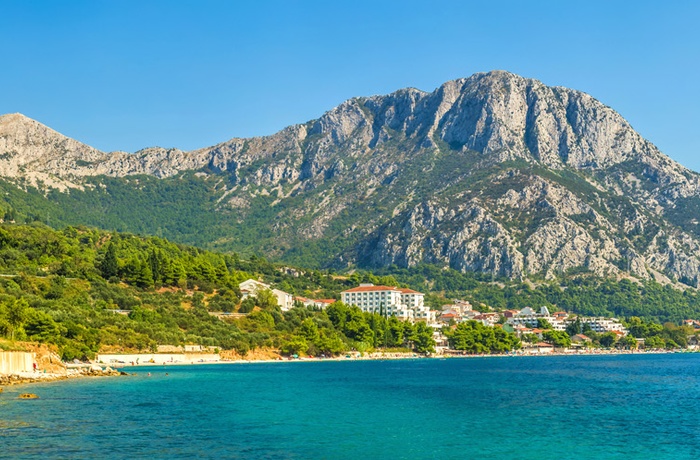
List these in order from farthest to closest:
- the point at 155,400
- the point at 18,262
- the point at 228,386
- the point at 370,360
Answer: the point at 370,360 < the point at 18,262 < the point at 228,386 < the point at 155,400

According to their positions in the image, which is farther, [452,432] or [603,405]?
[603,405]

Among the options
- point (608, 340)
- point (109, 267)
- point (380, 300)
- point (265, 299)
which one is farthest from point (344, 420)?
point (608, 340)

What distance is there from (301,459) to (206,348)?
76085mm

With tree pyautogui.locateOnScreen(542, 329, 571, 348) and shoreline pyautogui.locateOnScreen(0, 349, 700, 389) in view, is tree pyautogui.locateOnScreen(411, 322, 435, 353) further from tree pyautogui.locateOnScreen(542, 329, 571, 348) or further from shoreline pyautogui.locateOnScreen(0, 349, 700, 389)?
tree pyautogui.locateOnScreen(542, 329, 571, 348)

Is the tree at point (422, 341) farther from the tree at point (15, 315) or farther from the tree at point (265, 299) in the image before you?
the tree at point (15, 315)

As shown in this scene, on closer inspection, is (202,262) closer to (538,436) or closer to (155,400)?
(155,400)

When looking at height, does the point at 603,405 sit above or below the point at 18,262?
below

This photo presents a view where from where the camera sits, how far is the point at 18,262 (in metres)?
114

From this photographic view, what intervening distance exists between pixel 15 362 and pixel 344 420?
122ft

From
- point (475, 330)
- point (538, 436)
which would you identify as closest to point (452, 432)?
point (538, 436)

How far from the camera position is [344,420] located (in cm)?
4672

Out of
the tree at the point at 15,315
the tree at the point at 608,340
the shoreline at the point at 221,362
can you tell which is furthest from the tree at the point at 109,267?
the tree at the point at 608,340

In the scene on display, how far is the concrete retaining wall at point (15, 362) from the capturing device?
2630 inches

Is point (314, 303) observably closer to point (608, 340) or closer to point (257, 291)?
point (257, 291)
